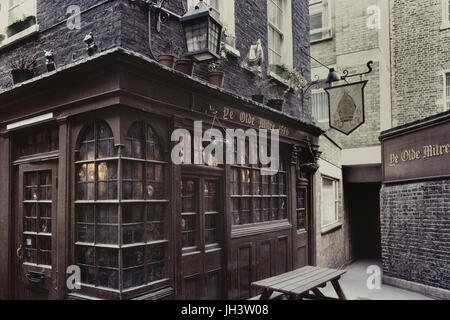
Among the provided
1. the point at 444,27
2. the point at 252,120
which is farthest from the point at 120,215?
the point at 444,27

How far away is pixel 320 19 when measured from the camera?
616 inches

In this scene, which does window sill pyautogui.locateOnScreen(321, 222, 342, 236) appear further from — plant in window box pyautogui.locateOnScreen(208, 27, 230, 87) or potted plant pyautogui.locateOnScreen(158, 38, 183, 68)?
potted plant pyautogui.locateOnScreen(158, 38, 183, 68)

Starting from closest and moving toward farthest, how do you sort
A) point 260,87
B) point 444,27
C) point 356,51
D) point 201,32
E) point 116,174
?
point 116,174
point 201,32
point 260,87
point 356,51
point 444,27

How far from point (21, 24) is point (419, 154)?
26.5 feet

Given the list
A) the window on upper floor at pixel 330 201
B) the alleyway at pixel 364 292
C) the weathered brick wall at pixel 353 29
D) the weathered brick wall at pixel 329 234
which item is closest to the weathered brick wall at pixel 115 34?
the weathered brick wall at pixel 329 234

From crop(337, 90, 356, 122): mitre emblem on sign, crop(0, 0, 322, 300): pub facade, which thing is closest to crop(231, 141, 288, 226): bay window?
crop(0, 0, 322, 300): pub facade

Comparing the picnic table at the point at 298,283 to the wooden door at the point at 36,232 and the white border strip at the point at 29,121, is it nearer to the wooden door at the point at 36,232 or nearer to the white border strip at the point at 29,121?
the wooden door at the point at 36,232

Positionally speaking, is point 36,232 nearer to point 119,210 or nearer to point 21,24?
point 119,210

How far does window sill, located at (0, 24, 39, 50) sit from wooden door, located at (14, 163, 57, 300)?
203 centimetres

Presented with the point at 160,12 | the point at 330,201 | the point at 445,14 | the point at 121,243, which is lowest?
the point at 121,243

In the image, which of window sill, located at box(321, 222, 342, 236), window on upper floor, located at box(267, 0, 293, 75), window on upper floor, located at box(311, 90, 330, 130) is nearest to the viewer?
window on upper floor, located at box(267, 0, 293, 75)

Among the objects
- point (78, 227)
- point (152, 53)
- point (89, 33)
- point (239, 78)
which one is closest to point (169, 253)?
point (78, 227)

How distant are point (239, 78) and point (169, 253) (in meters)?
3.74

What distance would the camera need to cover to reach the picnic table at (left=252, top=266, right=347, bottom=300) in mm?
5602
